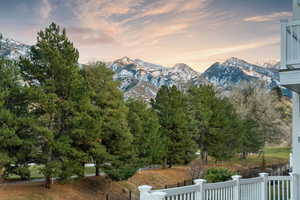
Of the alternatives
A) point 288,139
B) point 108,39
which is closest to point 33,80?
point 288,139

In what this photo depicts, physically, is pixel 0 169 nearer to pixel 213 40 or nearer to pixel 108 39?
pixel 213 40

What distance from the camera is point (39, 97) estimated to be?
17.1 m

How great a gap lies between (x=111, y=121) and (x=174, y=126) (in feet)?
29.0

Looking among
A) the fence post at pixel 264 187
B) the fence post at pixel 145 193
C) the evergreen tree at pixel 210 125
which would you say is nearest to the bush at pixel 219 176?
the fence post at pixel 264 187

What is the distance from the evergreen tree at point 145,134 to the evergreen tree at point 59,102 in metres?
4.69

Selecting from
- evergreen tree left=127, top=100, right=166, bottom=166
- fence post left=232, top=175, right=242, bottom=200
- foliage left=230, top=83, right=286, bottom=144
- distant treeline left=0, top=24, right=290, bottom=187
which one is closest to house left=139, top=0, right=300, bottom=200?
fence post left=232, top=175, right=242, bottom=200

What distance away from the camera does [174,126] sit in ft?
92.3

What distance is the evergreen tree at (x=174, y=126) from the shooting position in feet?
90.7

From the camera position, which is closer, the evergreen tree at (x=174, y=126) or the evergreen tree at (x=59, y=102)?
the evergreen tree at (x=59, y=102)

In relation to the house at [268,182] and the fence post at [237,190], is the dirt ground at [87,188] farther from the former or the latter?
the fence post at [237,190]

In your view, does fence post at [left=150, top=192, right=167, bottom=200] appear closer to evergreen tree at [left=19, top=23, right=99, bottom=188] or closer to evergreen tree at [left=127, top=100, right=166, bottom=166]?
evergreen tree at [left=19, top=23, right=99, bottom=188]

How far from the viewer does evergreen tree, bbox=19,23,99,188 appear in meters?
17.5

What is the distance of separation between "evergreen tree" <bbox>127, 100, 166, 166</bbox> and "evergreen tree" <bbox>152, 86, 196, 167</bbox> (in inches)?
68.6

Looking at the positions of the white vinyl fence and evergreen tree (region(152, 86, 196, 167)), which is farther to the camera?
evergreen tree (region(152, 86, 196, 167))
